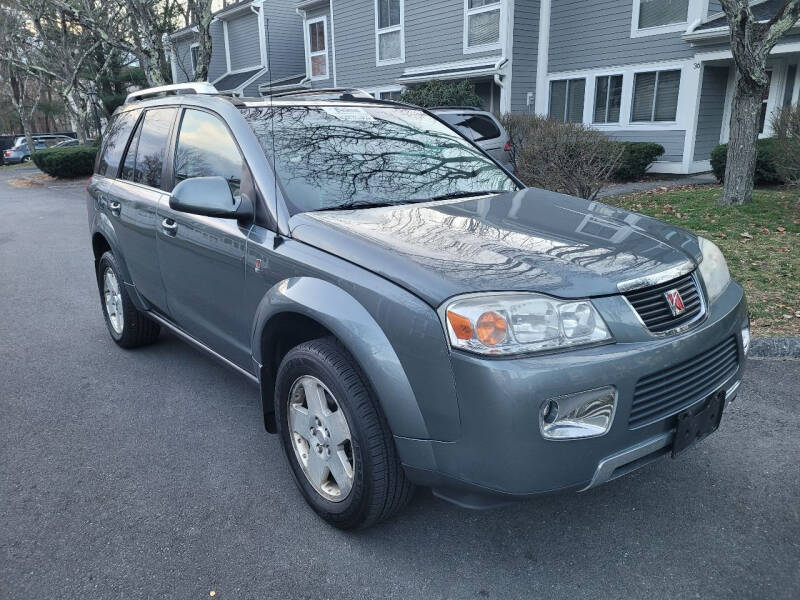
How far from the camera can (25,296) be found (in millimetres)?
6840

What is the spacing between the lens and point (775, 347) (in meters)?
4.46

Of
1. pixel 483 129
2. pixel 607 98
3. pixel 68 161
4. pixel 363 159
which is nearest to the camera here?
pixel 363 159

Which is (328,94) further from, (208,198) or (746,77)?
(746,77)

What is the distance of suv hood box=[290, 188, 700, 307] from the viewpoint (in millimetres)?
2254

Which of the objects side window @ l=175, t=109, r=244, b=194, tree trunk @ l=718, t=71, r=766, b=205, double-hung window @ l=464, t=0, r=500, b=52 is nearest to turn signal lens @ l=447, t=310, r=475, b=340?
side window @ l=175, t=109, r=244, b=194

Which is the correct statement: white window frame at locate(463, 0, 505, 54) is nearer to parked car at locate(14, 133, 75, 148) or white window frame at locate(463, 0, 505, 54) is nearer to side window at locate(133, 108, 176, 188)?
side window at locate(133, 108, 176, 188)

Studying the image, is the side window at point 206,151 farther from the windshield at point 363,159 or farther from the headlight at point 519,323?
the headlight at point 519,323

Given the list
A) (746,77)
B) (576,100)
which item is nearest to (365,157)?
(746,77)

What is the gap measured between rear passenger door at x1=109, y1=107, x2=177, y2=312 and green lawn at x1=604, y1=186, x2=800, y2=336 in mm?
4221

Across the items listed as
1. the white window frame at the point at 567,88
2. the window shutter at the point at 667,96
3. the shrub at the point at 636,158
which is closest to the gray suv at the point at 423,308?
the shrub at the point at 636,158

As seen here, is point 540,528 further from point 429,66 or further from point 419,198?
point 429,66

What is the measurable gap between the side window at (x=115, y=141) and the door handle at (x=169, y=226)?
123 centimetres

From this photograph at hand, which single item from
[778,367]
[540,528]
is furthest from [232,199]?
[778,367]

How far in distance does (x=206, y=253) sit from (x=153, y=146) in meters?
1.23
